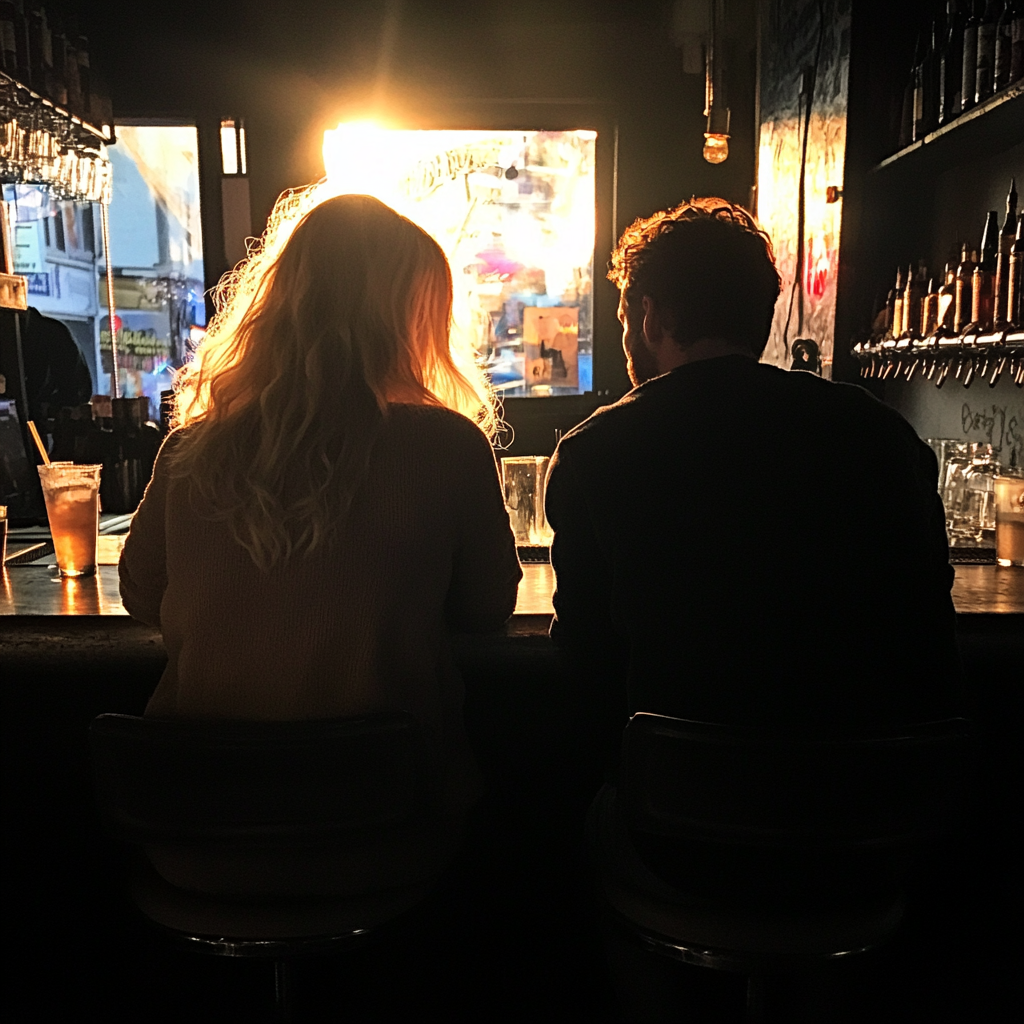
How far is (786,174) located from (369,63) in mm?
1926

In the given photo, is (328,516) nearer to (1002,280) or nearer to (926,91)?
(1002,280)

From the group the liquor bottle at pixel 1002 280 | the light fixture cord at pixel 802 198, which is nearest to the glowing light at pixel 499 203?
the light fixture cord at pixel 802 198

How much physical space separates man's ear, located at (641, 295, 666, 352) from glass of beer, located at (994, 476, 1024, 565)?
778 millimetres

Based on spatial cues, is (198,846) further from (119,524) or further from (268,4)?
(268,4)

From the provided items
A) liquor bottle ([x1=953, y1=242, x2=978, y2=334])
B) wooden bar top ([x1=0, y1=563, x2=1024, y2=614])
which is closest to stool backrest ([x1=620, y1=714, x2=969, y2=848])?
wooden bar top ([x1=0, y1=563, x2=1024, y2=614])

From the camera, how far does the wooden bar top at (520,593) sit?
156 centimetres

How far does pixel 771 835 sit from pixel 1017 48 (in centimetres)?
172

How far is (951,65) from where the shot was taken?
2566mm

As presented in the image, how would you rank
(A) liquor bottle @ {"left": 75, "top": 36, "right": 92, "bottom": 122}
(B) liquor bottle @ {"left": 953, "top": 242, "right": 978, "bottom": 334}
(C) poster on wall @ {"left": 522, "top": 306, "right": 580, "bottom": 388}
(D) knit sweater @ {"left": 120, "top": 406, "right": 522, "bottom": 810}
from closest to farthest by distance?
1. (D) knit sweater @ {"left": 120, "top": 406, "right": 522, "bottom": 810}
2. (B) liquor bottle @ {"left": 953, "top": 242, "right": 978, "bottom": 334}
3. (A) liquor bottle @ {"left": 75, "top": 36, "right": 92, "bottom": 122}
4. (C) poster on wall @ {"left": 522, "top": 306, "right": 580, "bottom": 388}

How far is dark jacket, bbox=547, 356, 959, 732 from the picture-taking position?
1221 mm

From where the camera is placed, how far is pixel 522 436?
4.70 m

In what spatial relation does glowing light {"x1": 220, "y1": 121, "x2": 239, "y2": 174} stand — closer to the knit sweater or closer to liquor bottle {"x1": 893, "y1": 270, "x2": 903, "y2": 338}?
liquor bottle {"x1": 893, "y1": 270, "x2": 903, "y2": 338}

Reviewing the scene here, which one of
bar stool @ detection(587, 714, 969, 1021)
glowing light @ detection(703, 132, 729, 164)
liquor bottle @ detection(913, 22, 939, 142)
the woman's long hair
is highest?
liquor bottle @ detection(913, 22, 939, 142)

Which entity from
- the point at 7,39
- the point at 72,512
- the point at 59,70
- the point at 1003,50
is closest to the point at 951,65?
the point at 1003,50
